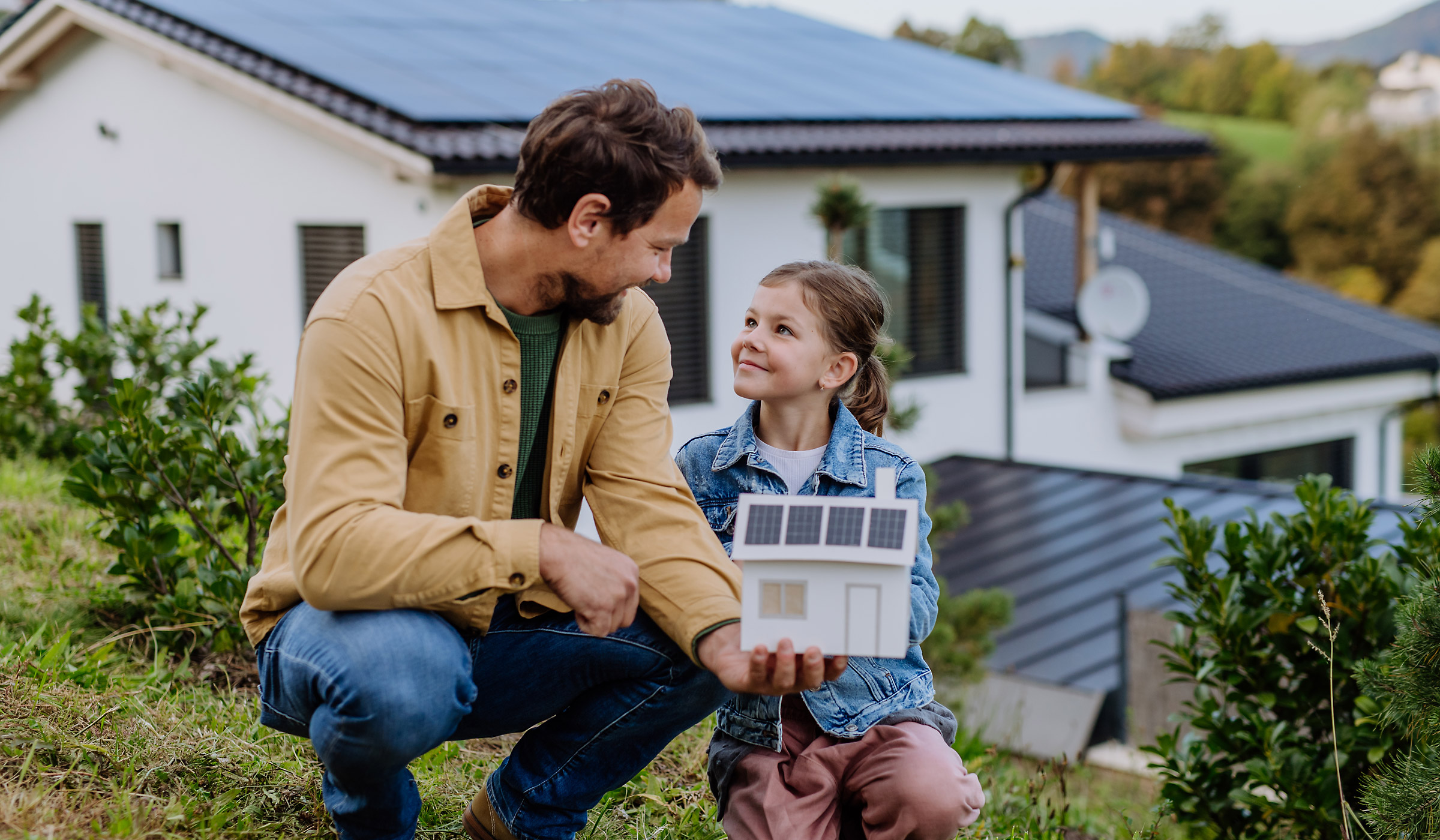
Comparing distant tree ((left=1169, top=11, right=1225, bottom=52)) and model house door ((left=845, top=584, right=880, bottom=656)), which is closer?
model house door ((left=845, top=584, right=880, bottom=656))

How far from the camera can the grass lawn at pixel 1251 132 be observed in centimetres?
5612

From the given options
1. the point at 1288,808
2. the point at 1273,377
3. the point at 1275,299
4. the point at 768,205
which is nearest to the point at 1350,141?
the point at 1275,299

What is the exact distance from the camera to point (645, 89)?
8.00ft

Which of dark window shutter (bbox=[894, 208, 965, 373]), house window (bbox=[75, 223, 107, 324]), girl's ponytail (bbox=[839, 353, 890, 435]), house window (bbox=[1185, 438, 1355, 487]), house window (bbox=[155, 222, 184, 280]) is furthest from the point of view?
house window (bbox=[1185, 438, 1355, 487])

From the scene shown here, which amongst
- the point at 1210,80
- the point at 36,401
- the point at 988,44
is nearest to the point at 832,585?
the point at 36,401

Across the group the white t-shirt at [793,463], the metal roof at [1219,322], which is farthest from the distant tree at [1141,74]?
the white t-shirt at [793,463]

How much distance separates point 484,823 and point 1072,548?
774cm

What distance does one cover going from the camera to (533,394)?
260 centimetres

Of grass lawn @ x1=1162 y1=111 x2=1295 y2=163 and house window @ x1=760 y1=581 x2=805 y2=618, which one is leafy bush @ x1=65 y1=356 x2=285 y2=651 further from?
grass lawn @ x1=1162 y1=111 x2=1295 y2=163

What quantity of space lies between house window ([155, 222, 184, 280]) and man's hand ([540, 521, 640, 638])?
10.5m

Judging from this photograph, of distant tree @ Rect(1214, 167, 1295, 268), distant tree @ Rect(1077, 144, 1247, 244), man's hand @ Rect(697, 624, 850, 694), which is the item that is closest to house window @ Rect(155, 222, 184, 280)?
man's hand @ Rect(697, 624, 850, 694)

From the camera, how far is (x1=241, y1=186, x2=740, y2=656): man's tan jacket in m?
2.21

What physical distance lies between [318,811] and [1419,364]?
17143 millimetres

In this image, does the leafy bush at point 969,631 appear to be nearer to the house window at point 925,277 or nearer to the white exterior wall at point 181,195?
the white exterior wall at point 181,195
